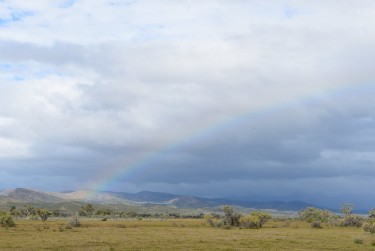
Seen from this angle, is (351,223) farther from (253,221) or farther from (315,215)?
A: (253,221)

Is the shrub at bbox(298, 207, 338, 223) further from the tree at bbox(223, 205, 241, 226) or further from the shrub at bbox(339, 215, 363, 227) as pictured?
the tree at bbox(223, 205, 241, 226)

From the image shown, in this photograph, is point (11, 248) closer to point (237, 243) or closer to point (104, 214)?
point (237, 243)

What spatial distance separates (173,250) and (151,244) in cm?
678

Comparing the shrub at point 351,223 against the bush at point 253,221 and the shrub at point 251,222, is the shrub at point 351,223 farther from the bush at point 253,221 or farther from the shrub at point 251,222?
the shrub at point 251,222

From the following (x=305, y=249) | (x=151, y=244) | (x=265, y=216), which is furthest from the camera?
(x=265, y=216)

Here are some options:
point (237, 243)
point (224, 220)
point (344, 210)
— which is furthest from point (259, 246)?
point (344, 210)

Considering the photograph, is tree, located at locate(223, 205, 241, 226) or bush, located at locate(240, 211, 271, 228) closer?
bush, located at locate(240, 211, 271, 228)

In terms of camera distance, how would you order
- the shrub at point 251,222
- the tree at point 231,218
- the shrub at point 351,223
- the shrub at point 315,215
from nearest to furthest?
the shrub at point 251,222 < the tree at point 231,218 < the shrub at point 351,223 < the shrub at point 315,215

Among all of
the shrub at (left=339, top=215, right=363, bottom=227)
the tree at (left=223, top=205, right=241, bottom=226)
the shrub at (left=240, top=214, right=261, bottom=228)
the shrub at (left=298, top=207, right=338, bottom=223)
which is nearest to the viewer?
the shrub at (left=240, top=214, right=261, bottom=228)

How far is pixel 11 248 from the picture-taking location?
1969 inches

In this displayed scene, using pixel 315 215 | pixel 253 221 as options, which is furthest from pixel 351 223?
pixel 253 221

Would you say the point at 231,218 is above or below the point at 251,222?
above

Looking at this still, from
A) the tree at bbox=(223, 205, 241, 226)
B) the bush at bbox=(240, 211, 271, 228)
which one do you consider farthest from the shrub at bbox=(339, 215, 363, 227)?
the tree at bbox=(223, 205, 241, 226)

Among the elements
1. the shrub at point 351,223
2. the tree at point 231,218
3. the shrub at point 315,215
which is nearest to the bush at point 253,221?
the tree at point 231,218
